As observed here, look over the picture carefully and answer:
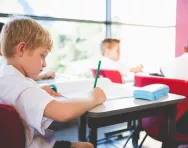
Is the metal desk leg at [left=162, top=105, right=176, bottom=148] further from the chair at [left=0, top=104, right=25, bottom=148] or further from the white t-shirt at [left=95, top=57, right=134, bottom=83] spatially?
the white t-shirt at [left=95, top=57, right=134, bottom=83]

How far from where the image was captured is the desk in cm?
95

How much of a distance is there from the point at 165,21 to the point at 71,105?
369 centimetres

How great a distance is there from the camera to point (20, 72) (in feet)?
3.09

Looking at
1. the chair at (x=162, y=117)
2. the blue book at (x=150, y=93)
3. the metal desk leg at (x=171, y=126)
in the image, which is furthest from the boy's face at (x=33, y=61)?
the chair at (x=162, y=117)

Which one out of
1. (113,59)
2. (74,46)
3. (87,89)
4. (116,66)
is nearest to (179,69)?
(87,89)

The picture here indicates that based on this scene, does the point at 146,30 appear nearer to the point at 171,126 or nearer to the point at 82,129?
the point at 82,129

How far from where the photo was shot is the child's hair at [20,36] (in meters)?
0.94

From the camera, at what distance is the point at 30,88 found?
864mm

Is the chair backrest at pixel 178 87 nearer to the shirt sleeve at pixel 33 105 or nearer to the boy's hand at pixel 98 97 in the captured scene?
the boy's hand at pixel 98 97

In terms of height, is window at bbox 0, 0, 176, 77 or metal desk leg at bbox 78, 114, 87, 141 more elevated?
window at bbox 0, 0, 176, 77

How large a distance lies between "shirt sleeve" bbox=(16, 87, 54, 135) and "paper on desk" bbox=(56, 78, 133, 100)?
1.14 ft

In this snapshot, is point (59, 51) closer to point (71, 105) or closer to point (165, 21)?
point (165, 21)

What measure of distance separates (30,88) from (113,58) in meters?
2.34

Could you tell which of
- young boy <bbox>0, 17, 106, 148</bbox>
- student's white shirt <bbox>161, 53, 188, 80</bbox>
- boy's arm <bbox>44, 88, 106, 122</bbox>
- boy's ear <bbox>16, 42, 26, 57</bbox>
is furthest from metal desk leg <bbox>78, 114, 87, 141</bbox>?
student's white shirt <bbox>161, 53, 188, 80</bbox>
